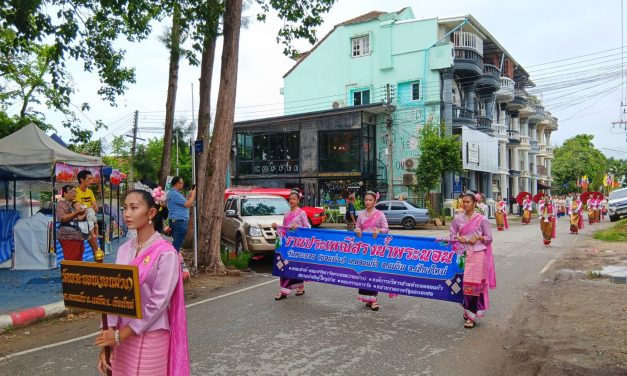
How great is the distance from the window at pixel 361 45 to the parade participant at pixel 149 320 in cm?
3417

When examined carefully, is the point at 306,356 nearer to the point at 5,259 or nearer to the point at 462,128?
the point at 5,259

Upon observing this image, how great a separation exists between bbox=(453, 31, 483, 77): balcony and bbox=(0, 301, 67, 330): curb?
97.6 feet

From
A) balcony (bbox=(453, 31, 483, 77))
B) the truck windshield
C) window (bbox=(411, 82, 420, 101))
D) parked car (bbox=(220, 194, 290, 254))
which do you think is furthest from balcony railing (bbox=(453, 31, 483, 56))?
parked car (bbox=(220, 194, 290, 254))

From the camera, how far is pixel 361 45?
36094 mm

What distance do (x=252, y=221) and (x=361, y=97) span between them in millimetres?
25328

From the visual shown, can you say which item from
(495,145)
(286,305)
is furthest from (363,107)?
(286,305)

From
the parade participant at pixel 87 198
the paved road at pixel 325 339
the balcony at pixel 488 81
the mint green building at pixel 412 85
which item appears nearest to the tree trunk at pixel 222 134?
the parade participant at pixel 87 198

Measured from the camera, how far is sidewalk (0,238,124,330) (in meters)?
6.95

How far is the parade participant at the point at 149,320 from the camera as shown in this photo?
2.79m

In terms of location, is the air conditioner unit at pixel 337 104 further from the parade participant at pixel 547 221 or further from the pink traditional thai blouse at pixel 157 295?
the pink traditional thai blouse at pixel 157 295

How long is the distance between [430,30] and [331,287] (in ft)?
89.6

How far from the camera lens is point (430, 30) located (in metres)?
32.6

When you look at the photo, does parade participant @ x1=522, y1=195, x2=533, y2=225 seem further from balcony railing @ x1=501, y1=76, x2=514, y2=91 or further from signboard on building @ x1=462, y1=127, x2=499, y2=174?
balcony railing @ x1=501, y1=76, x2=514, y2=91

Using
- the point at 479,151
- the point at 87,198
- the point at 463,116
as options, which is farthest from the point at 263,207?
the point at 479,151
